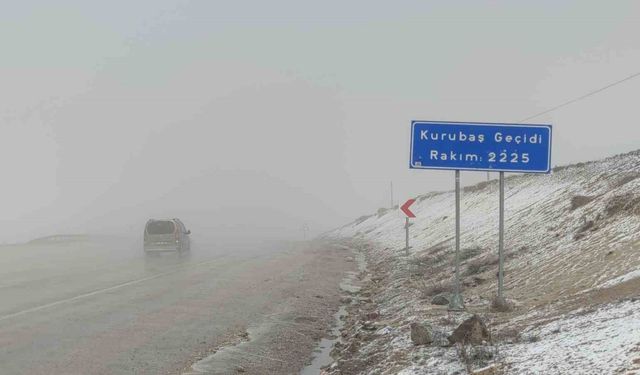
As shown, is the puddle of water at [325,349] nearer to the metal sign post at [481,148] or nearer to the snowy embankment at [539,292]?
the snowy embankment at [539,292]

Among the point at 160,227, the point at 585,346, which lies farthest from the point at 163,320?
the point at 160,227

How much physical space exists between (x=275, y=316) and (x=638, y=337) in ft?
24.8

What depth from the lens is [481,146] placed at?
1002cm

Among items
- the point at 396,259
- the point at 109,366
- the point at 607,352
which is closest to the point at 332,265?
the point at 396,259

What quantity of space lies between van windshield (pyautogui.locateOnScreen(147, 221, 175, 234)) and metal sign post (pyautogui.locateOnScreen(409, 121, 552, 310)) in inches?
813

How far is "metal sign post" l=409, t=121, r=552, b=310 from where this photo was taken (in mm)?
9586

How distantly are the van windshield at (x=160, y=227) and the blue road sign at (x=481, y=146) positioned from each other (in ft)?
67.7

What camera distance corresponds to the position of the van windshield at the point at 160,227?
93.3 ft

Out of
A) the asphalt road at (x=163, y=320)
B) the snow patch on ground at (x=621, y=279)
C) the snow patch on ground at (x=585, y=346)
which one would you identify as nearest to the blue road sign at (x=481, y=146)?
the snow patch on ground at (x=621, y=279)

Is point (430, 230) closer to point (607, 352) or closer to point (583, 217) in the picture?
point (583, 217)

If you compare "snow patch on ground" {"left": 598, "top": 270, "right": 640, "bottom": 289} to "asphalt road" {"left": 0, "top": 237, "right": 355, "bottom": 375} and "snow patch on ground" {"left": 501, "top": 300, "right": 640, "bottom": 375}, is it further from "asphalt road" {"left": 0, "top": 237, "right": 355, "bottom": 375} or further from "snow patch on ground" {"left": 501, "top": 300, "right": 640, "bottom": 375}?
"asphalt road" {"left": 0, "top": 237, "right": 355, "bottom": 375}

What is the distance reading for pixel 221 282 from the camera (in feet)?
55.5

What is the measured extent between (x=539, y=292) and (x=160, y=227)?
74.9 ft

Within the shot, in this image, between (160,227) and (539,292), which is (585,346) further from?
(160,227)
